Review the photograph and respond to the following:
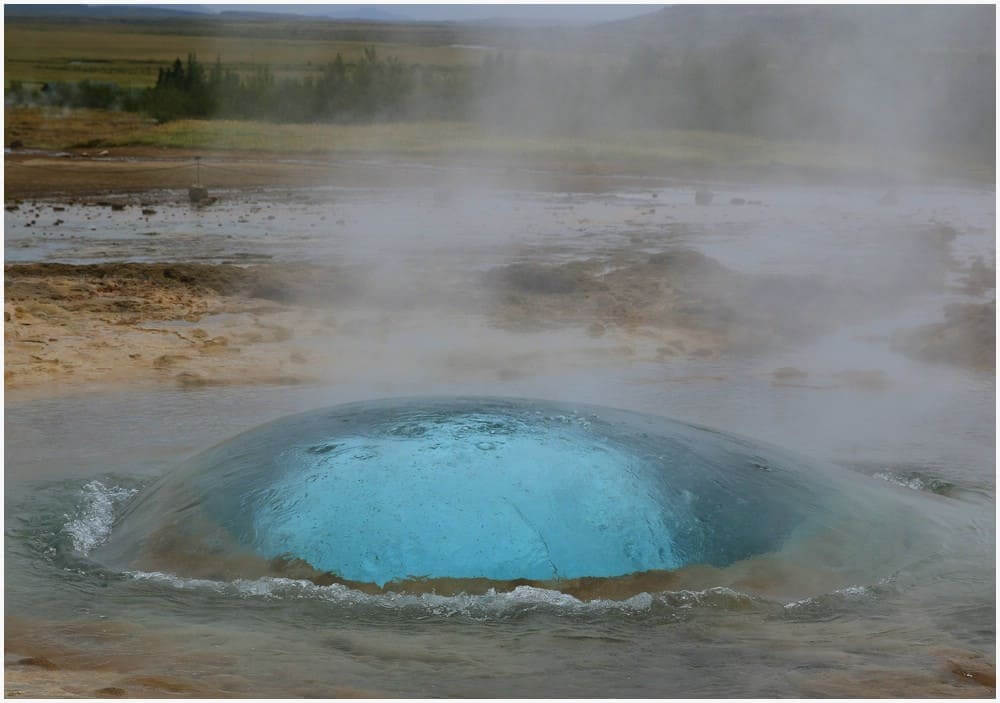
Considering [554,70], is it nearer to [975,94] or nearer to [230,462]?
[975,94]

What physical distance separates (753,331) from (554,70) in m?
3.16

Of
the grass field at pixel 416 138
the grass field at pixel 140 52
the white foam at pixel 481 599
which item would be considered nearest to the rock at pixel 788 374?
the grass field at pixel 416 138

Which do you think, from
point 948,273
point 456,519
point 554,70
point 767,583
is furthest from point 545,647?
point 948,273

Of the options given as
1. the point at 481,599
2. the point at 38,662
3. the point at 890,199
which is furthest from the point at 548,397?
the point at 890,199

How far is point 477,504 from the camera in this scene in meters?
3.45

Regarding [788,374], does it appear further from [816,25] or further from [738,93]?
[738,93]

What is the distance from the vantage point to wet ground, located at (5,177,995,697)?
10.1ft

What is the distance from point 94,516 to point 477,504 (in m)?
→ 1.52

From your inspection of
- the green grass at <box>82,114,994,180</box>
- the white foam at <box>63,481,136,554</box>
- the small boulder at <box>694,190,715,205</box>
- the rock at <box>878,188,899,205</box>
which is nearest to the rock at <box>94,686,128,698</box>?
the white foam at <box>63,481,136,554</box>

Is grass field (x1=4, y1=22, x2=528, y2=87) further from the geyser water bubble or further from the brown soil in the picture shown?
the geyser water bubble

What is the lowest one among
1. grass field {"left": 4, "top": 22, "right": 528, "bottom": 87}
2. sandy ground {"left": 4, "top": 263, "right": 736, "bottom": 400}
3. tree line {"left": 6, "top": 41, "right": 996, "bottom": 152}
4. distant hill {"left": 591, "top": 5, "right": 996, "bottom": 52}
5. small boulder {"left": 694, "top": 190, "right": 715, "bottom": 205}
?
sandy ground {"left": 4, "top": 263, "right": 736, "bottom": 400}

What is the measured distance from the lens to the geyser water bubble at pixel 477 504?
134 inches

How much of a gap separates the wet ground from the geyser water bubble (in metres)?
0.10

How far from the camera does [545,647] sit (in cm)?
314
